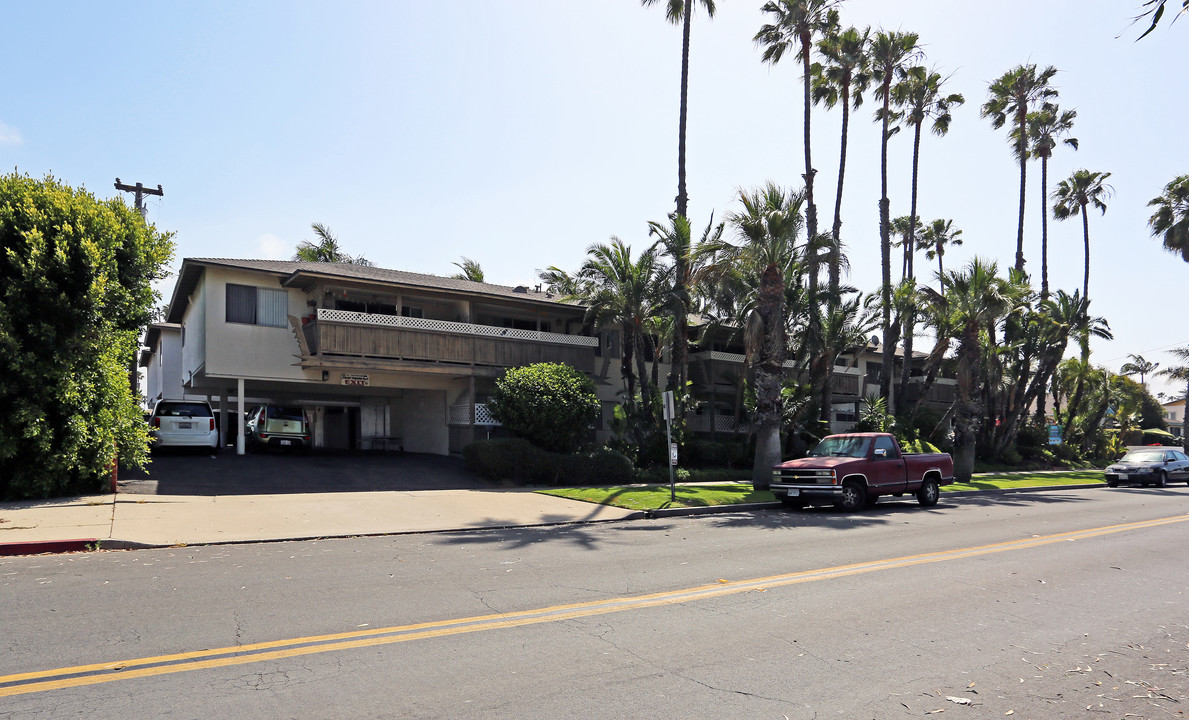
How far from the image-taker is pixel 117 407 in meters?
15.0

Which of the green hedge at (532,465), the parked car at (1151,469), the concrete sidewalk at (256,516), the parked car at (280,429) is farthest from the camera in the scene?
the parked car at (1151,469)

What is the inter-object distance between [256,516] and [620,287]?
42.0ft

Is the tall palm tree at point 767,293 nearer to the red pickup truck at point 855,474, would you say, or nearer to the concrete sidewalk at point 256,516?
the red pickup truck at point 855,474

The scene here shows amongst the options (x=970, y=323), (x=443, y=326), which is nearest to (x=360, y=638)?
(x=443, y=326)

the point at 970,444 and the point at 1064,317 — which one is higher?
the point at 1064,317

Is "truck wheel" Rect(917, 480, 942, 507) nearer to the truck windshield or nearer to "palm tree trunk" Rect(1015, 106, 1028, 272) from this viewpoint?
the truck windshield

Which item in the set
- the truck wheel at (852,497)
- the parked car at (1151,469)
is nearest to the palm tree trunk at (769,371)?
the truck wheel at (852,497)

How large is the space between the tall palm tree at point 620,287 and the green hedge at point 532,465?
11.5 feet

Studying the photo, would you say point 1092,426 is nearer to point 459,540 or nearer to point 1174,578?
point 1174,578

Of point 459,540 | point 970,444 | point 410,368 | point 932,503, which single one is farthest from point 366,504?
point 970,444

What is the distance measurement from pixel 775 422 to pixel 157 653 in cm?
1728

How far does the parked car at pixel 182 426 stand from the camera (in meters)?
20.8

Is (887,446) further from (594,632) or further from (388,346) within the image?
(388,346)

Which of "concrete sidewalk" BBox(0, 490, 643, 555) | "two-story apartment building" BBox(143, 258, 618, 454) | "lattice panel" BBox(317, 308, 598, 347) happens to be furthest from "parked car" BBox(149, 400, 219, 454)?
"concrete sidewalk" BBox(0, 490, 643, 555)
